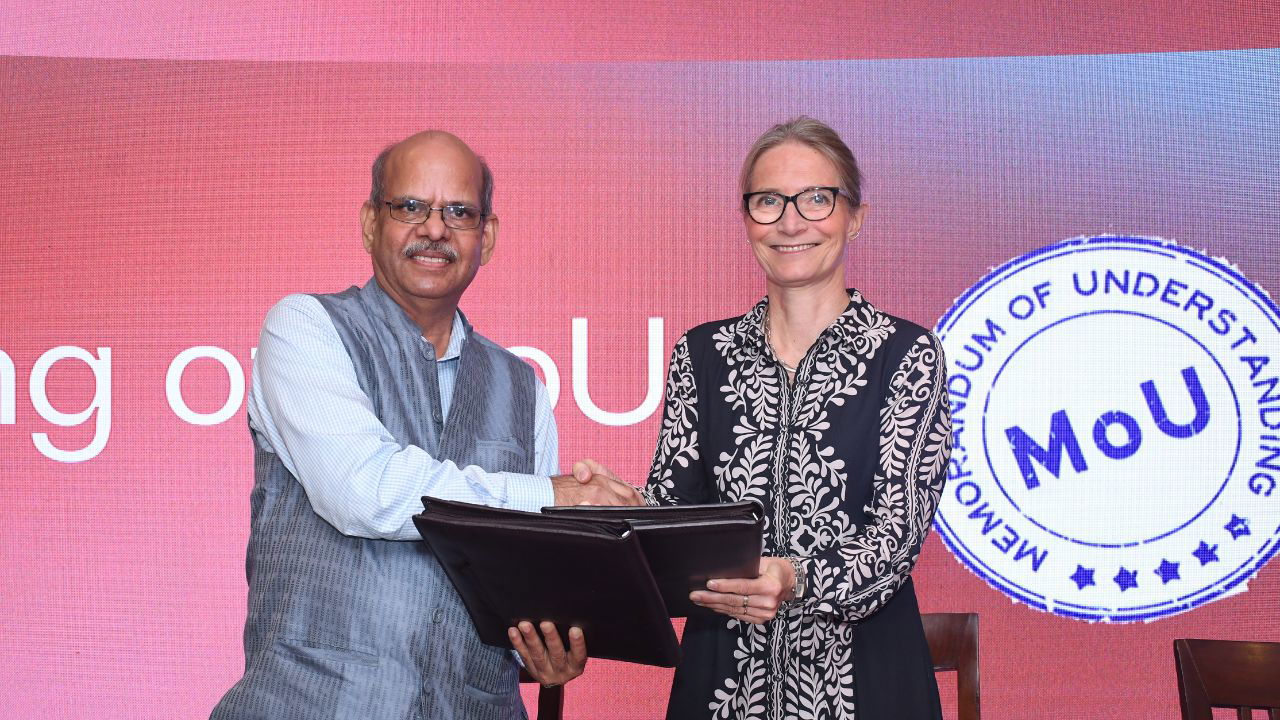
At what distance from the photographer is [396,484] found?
60.8 inches

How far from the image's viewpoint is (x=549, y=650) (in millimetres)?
1567

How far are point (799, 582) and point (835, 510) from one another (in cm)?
13

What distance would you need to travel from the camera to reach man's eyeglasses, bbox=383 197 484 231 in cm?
184

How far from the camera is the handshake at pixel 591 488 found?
1.69 m

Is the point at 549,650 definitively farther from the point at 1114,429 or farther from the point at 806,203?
the point at 1114,429

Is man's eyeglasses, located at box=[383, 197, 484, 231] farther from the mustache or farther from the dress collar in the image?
the dress collar

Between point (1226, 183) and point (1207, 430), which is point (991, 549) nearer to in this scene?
point (1207, 430)

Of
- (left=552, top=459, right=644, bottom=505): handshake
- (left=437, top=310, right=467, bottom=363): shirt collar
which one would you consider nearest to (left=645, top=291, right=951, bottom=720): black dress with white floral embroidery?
(left=552, top=459, right=644, bottom=505): handshake

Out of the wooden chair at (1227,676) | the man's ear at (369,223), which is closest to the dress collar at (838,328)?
the man's ear at (369,223)

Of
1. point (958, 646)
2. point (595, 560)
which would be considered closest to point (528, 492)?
point (595, 560)

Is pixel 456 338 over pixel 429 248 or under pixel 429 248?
under

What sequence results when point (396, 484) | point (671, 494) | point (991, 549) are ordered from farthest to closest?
point (991, 549) < point (671, 494) < point (396, 484)

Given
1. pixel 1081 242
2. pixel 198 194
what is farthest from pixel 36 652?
pixel 1081 242

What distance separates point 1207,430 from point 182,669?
8.94 ft
